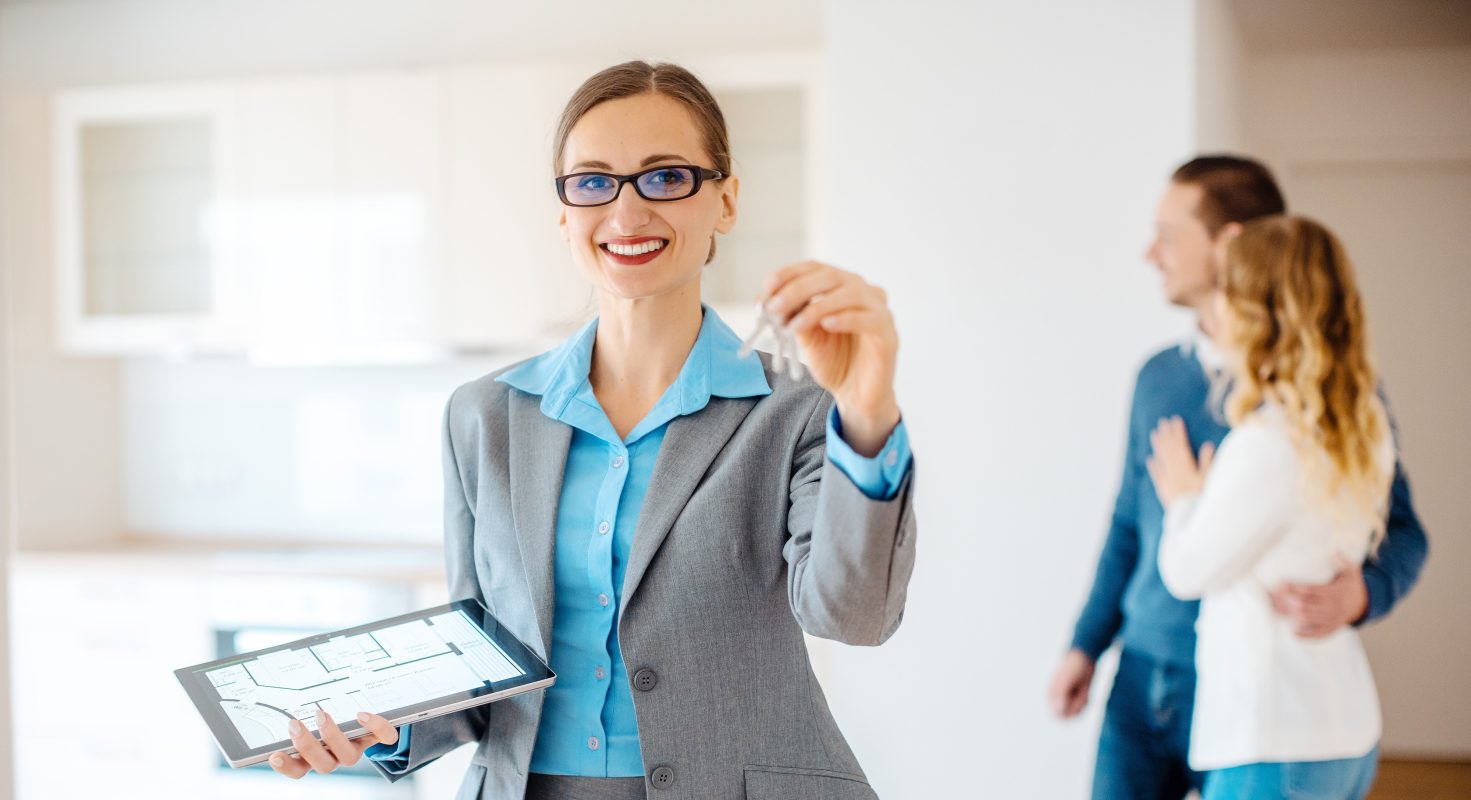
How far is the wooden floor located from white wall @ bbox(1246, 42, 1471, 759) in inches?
3.1

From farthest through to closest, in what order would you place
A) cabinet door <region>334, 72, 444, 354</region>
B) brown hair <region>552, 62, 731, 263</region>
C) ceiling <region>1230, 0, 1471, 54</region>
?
1. ceiling <region>1230, 0, 1471, 54</region>
2. cabinet door <region>334, 72, 444, 354</region>
3. brown hair <region>552, 62, 731, 263</region>

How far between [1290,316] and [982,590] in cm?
121

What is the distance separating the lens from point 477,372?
3.67 meters

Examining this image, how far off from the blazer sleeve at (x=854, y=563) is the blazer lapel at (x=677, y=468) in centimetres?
14

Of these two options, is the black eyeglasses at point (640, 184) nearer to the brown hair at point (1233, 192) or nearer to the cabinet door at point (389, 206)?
the brown hair at point (1233, 192)

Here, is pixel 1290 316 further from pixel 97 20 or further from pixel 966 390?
pixel 97 20

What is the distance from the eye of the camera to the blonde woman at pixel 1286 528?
5.38 feet

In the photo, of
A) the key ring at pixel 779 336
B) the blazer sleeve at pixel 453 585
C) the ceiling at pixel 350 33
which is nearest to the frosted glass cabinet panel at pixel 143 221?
the ceiling at pixel 350 33

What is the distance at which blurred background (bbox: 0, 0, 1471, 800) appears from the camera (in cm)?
268

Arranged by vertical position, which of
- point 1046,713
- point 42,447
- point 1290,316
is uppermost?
point 1290,316

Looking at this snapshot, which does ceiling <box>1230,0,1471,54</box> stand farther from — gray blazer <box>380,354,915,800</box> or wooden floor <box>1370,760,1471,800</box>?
gray blazer <box>380,354,915,800</box>

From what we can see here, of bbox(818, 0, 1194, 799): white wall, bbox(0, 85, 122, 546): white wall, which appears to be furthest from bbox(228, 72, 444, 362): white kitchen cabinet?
bbox(818, 0, 1194, 799): white wall

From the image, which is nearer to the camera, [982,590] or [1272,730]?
[1272,730]

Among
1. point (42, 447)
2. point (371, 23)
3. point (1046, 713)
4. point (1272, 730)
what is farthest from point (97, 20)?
point (1272, 730)
